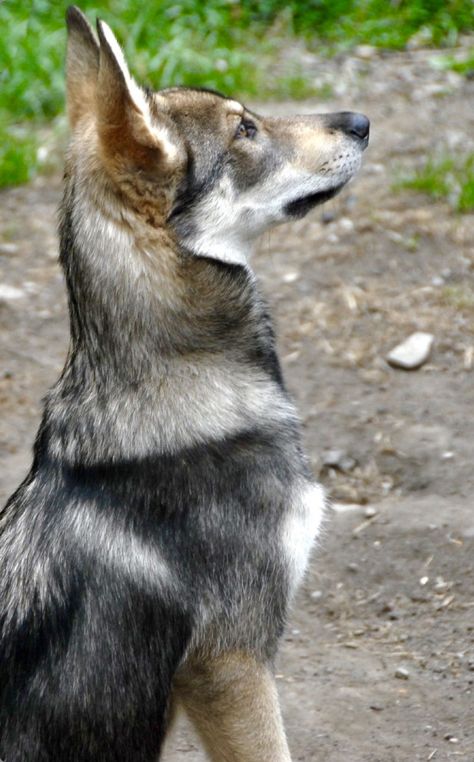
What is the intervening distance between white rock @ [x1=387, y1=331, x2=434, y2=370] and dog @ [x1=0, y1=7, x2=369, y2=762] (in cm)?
236

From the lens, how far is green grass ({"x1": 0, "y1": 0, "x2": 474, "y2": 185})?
28.2 ft

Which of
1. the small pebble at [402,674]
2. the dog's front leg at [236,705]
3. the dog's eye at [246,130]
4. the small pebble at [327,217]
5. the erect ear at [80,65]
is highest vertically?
the erect ear at [80,65]

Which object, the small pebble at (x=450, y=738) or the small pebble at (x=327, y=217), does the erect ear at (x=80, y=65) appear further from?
the small pebble at (x=327, y=217)

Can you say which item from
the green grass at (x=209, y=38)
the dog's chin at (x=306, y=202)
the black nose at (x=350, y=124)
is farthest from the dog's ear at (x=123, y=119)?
the green grass at (x=209, y=38)

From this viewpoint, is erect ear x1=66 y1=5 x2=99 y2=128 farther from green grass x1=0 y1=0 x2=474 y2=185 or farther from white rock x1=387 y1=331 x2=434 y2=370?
green grass x1=0 y1=0 x2=474 y2=185

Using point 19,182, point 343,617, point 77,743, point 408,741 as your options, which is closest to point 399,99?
point 19,182

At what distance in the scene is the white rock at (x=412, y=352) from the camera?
6016 millimetres

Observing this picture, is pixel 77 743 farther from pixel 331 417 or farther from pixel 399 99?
pixel 399 99

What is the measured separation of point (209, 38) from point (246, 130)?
5717 millimetres

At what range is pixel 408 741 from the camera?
4.14 meters

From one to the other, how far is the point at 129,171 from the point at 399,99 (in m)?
5.33

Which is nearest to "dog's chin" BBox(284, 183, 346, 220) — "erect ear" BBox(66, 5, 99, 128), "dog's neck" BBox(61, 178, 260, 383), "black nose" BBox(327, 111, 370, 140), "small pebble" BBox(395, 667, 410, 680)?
"black nose" BBox(327, 111, 370, 140)

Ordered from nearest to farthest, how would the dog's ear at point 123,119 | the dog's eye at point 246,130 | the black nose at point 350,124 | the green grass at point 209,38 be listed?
the dog's ear at point 123,119 → the dog's eye at point 246,130 → the black nose at point 350,124 → the green grass at point 209,38

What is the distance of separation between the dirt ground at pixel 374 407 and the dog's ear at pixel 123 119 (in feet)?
6.00
